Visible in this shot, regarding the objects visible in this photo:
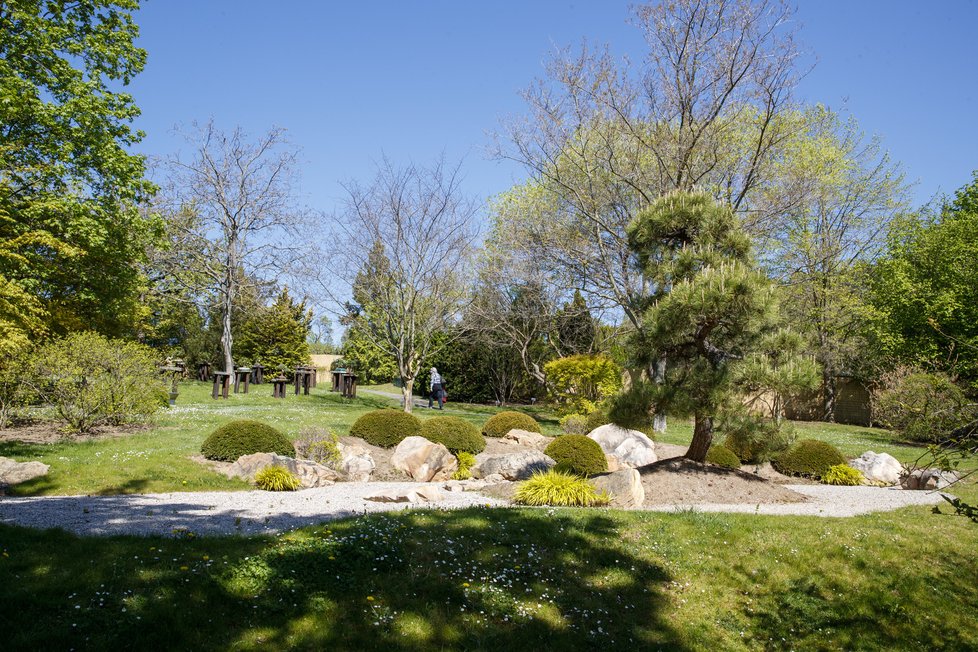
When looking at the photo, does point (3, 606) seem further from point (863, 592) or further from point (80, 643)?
Result: point (863, 592)

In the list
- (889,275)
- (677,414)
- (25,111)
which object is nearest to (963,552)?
(677,414)

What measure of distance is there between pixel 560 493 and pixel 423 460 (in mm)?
3824

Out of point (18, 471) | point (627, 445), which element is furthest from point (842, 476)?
point (18, 471)

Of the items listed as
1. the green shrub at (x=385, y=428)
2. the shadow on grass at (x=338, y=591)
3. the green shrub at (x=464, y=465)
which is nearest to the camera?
the shadow on grass at (x=338, y=591)

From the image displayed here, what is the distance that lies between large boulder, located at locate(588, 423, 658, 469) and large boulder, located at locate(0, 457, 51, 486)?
9.77 m

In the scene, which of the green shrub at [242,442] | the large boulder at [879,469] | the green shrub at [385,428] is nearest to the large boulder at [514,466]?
the green shrub at [385,428]

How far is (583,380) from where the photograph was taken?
1964 centimetres

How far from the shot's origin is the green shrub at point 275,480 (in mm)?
9438

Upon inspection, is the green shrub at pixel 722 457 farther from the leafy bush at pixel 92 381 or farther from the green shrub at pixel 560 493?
the leafy bush at pixel 92 381

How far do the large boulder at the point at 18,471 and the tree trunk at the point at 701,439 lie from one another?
375 inches

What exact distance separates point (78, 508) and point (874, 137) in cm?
3139

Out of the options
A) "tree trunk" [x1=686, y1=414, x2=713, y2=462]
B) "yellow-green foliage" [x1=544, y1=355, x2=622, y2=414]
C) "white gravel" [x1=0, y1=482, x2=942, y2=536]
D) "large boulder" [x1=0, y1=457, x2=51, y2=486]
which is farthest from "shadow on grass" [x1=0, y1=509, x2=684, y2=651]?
"yellow-green foliage" [x1=544, y1=355, x2=622, y2=414]

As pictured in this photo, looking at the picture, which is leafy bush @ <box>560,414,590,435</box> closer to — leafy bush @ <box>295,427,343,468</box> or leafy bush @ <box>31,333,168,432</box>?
leafy bush @ <box>295,427,343,468</box>

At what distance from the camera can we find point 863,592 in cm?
539
